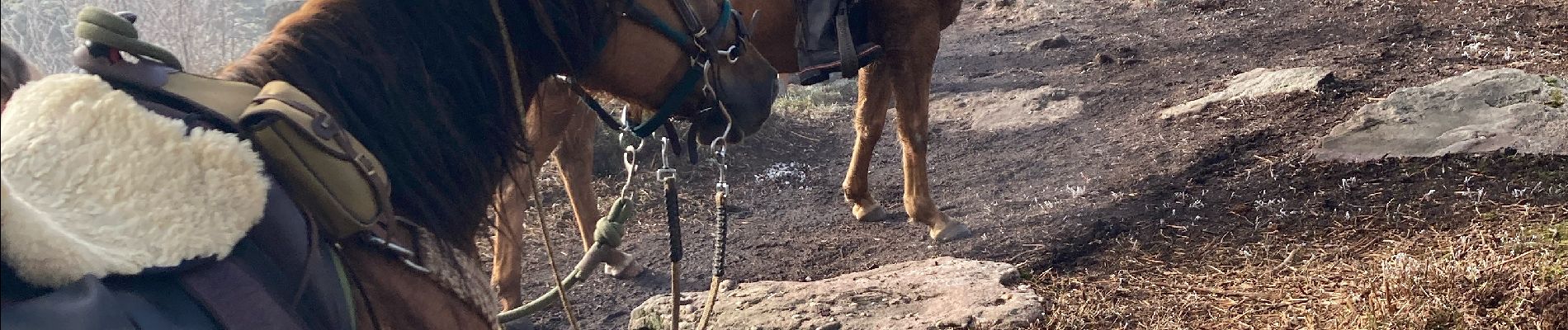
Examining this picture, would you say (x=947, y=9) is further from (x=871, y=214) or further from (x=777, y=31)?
(x=871, y=214)

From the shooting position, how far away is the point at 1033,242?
3.90 m

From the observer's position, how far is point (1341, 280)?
9.10 feet

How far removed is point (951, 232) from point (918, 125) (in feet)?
1.65

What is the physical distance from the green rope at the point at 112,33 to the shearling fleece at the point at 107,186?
11 cm

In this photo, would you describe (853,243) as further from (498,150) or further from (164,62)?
(164,62)

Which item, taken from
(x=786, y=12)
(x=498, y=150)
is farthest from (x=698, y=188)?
(x=498, y=150)

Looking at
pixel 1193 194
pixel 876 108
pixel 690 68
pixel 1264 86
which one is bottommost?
pixel 1193 194

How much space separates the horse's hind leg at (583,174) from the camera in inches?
159

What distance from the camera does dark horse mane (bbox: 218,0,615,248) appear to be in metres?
1.60

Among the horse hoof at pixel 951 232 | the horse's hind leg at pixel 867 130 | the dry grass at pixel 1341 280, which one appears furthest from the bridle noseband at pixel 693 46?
the horse hoof at pixel 951 232

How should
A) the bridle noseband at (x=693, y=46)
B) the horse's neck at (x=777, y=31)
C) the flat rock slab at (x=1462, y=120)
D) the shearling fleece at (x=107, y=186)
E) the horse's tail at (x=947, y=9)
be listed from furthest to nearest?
the horse's tail at (x=947, y=9) < the flat rock slab at (x=1462, y=120) < the horse's neck at (x=777, y=31) < the bridle noseband at (x=693, y=46) < the shearling fleece at (x=107, y=186)

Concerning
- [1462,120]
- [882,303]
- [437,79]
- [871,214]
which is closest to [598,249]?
[437,79]

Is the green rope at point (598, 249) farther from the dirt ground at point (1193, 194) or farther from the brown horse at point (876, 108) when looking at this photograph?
the dirt ground at point (1193, 194)

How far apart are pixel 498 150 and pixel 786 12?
1.83m
